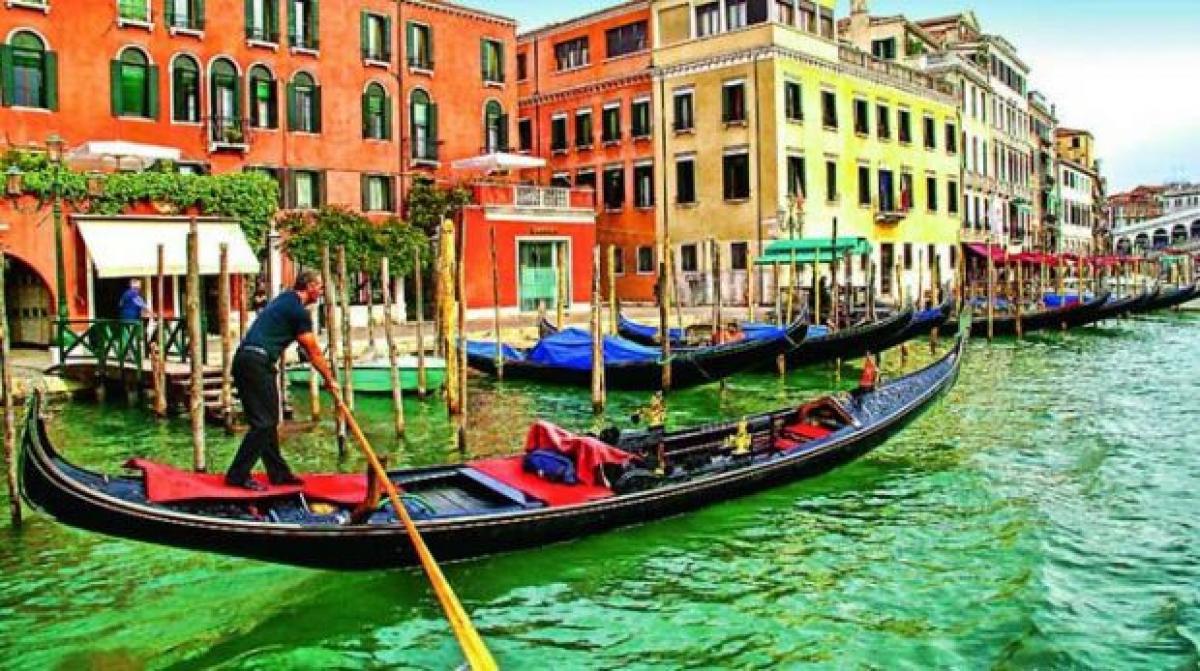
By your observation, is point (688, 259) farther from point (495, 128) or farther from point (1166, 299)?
point (1166, 299)

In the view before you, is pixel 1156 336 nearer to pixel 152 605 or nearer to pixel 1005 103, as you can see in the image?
pixel 1005 103

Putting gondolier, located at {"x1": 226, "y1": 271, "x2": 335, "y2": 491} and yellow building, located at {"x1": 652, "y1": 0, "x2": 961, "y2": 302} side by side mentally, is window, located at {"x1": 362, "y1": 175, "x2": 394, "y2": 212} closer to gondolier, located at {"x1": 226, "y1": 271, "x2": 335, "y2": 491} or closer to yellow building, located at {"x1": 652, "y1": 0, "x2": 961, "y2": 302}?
yellow building, located at {"x1": 652, "y1": 0, "x2": 961, "y2": 302}

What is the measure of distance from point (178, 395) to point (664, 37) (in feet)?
56.8

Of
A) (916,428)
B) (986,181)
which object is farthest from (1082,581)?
(986,181)

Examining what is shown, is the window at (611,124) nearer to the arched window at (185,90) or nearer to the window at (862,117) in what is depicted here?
the window at (862,117)

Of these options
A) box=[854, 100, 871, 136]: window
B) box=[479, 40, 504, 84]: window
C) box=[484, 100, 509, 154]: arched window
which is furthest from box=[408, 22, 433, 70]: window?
box=[854, 100, 871, 136]: window

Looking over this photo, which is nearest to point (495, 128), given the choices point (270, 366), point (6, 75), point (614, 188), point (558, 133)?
point (614, 188)

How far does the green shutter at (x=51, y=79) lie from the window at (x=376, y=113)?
5523 millimetres

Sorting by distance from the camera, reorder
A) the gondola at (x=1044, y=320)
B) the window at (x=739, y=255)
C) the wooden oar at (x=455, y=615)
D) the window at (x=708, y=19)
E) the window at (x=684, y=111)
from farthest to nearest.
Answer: the window at (x=684, y=111) < the window at (x=708, y=19) < the window at (x=739, y=255) < the gondola at (x=1044, y=320) < the wooden oar at (x=455, y=615)

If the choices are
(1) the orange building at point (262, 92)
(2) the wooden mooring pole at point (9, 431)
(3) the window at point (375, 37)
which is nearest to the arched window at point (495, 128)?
(1) the orange building at point (262, 92)

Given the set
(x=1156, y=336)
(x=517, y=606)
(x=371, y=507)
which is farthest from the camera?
(x=1156, y=336)

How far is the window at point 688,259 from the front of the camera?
25.1 m

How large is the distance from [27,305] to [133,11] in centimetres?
Result: 487

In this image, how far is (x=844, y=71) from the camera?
2538cm
